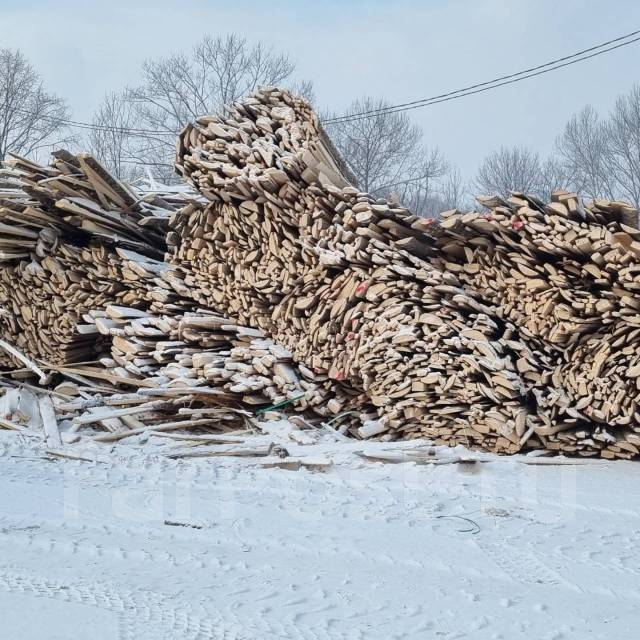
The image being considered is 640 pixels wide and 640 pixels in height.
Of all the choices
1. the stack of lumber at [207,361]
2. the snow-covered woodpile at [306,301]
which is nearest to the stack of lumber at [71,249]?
the snow-covered woodpile at [306,301]

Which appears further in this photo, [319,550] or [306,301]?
[306,301]

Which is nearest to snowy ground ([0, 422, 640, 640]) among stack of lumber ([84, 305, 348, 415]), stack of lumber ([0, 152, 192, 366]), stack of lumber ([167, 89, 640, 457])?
stack of lumber ([167, 89, 640, 457])

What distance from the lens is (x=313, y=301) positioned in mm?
6617

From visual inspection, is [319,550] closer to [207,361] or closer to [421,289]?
[421,289]

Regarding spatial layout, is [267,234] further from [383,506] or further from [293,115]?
[383,506]

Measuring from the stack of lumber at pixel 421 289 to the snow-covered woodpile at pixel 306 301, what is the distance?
0.02m

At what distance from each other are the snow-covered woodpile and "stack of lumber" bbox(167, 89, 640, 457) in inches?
0.6

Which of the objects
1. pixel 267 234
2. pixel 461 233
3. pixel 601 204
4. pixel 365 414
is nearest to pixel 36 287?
pixel 267 234

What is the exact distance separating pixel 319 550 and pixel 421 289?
2.68 meters

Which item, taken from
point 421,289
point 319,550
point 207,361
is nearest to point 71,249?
point 207,361

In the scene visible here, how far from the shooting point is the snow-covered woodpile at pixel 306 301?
536cm

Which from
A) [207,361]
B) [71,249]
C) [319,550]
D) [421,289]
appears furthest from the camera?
[71,249]

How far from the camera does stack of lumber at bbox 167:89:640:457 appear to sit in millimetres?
5266

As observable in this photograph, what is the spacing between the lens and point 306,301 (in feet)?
21.8
